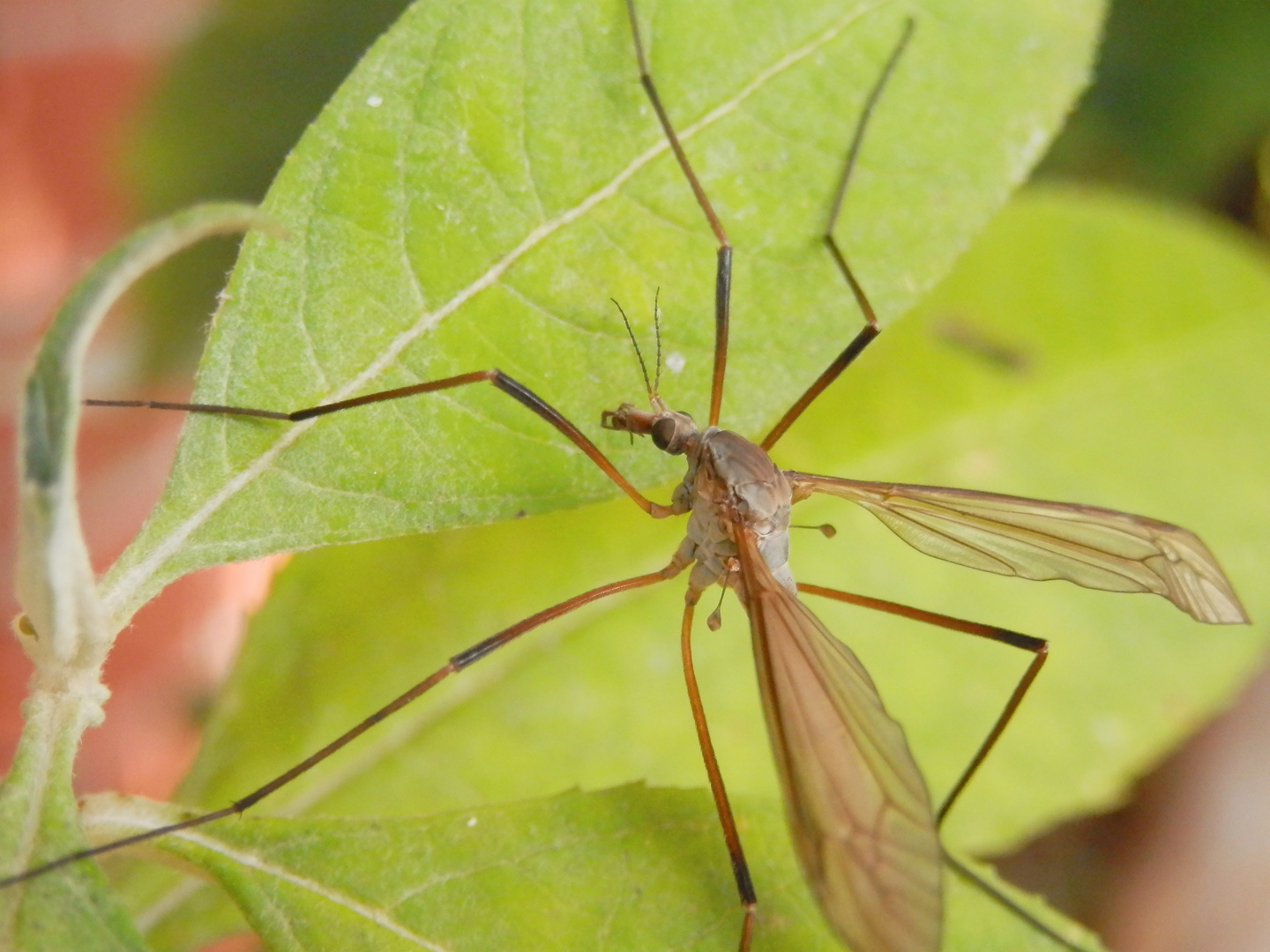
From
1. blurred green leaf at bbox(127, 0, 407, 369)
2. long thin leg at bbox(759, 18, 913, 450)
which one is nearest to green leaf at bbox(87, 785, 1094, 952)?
long thin leg at bbox(759, 18, 913, 450)

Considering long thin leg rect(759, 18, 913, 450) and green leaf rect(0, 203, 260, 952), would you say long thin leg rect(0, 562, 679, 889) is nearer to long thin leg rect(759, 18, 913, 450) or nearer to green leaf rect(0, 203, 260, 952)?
green leaf rect(0, 203, 260, 952)

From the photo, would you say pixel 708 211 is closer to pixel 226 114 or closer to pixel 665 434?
pixel 665 434

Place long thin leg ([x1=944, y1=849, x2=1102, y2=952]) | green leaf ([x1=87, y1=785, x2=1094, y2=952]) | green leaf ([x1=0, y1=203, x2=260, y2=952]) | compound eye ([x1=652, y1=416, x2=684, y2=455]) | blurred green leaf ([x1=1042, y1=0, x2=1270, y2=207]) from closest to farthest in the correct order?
green leaf ([x1=0, y1=203, x2=260, y2=952]) < green leaf ([x1=87, y1=785, x2=1094, y2=952]) < long thin leg ([x1=944, y1=849, x2=1102, y2=952]) < compound eye ([x1=652, y1=416, x2=684, y2=455]) < blurred green leaf ([x1=1042, y1=0, x2=1270, y2=207])

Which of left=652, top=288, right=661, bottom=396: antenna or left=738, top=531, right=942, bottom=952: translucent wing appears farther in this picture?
left=652, top=288, right=661, bottom=396: antenna

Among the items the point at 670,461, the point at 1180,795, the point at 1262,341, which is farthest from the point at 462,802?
the point at 1180,795

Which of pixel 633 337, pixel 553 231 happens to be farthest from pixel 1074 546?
pixel 553 231

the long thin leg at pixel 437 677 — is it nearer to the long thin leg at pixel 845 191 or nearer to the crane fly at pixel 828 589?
the crane fly at pixel 828 589

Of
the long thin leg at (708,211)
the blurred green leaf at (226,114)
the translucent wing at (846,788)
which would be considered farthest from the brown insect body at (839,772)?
the blurred green leaf at (226,114)
